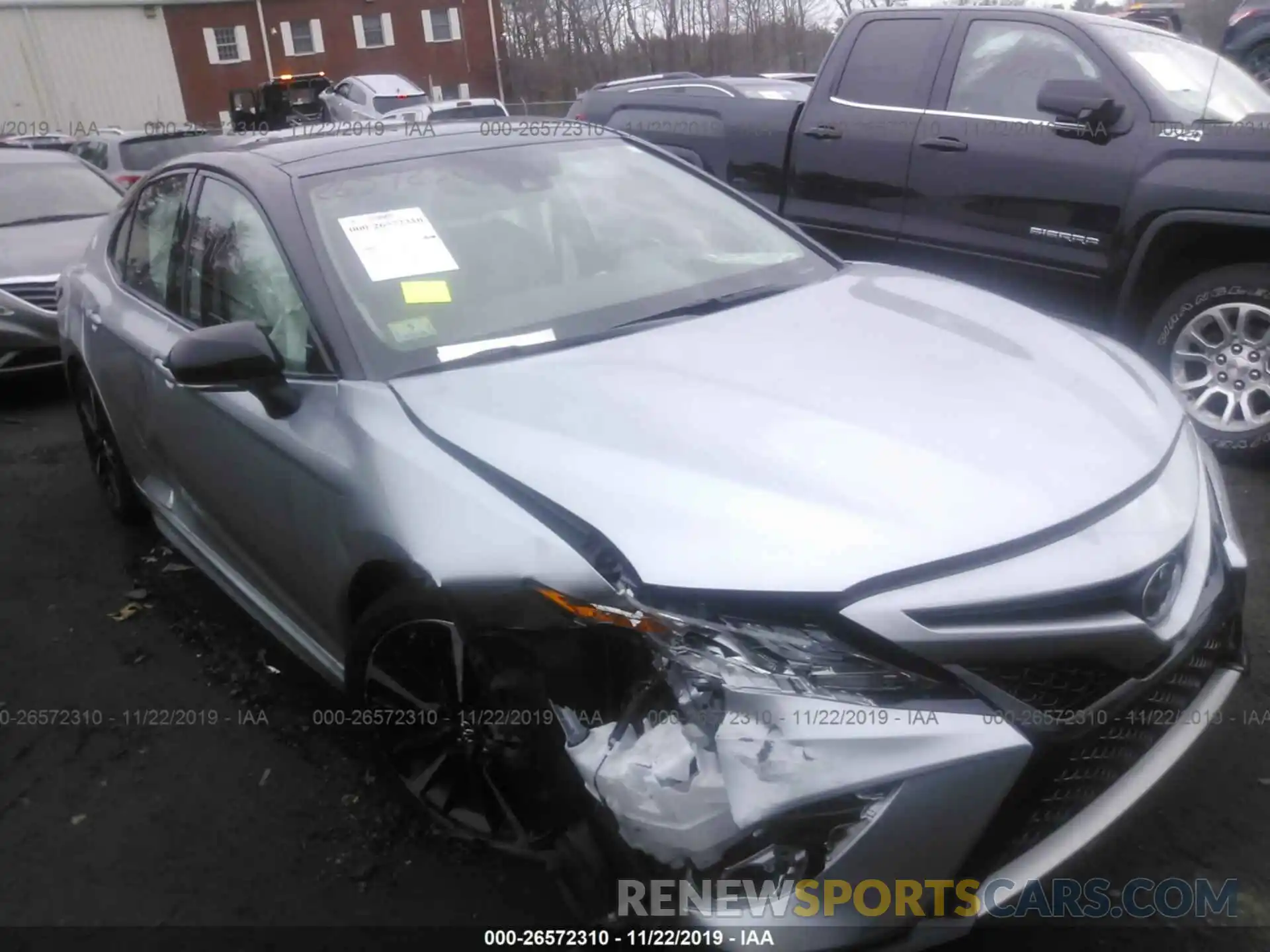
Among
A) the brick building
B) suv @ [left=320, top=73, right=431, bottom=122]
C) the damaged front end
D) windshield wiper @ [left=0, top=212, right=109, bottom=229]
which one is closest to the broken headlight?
the damaged front end

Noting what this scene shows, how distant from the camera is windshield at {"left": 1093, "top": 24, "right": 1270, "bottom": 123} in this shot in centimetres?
448

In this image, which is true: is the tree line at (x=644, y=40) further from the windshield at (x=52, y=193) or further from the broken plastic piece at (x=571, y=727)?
the broken plastic piece at (x=571, y=727)

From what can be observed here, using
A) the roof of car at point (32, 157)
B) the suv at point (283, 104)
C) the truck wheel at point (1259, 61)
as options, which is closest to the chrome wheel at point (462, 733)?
the roof of car at point (32, 157)

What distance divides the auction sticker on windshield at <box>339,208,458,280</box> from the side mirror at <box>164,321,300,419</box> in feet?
1.13

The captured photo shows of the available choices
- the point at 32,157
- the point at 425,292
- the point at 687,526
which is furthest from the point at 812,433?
the point at 32,157

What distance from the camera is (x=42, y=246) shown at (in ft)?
22.9

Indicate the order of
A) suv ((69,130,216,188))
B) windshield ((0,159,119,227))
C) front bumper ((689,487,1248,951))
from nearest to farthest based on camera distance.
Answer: front bumper ((689,487,1248,951))
windshield ((0,159,119,227))
suv ((69,130,216,188))

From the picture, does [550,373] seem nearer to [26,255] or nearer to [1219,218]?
[1219,218]

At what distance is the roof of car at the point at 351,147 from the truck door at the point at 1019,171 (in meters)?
2.19

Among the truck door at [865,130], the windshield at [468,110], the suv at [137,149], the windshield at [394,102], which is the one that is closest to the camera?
the truck door at [865,130]

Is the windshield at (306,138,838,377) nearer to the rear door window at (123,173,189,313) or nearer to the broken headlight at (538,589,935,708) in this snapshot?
the rear door window at (123,173,189,313)

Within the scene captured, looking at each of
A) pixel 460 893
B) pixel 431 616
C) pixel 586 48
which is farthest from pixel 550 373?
pixel 586 48

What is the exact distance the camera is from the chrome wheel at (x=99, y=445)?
4.41 metres

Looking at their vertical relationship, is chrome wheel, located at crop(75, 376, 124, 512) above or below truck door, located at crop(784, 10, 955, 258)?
below
